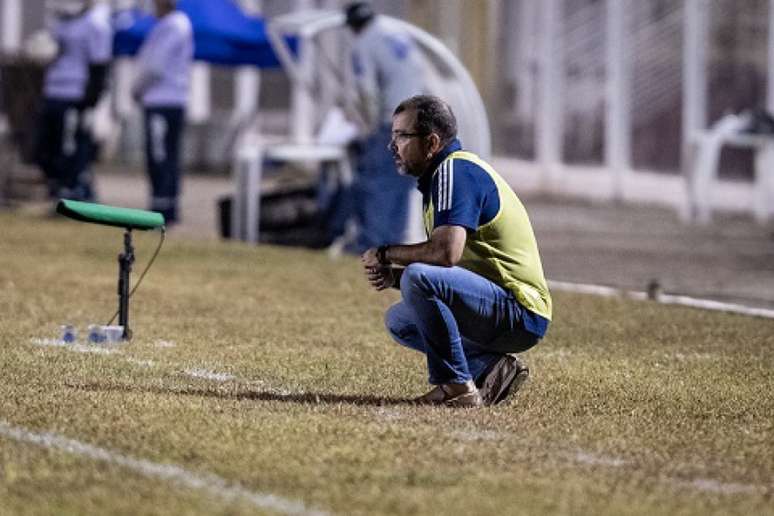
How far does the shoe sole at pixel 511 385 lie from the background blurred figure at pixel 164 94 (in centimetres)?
1101

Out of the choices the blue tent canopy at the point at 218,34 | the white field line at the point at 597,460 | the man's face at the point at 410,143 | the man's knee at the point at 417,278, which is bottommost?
the white field line at the point at 597,460

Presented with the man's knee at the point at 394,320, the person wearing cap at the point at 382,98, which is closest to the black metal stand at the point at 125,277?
the man's knee at the point at 394,320

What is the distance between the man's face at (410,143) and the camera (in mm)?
7969

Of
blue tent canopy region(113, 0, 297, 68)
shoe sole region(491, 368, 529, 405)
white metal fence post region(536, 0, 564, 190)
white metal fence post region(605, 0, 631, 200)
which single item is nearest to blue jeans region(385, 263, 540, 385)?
shoe sole region(491, 368, 529, 405)

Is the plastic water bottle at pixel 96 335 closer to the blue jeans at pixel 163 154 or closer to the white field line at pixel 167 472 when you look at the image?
the white field line at pixel 167 472

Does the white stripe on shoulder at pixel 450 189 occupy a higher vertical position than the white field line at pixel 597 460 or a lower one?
higher

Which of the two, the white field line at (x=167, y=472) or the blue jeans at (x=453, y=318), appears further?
the blue jeans at (x=453, y=318)

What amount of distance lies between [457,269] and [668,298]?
5.98 m

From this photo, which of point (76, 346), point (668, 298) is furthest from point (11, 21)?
point (76, 346)

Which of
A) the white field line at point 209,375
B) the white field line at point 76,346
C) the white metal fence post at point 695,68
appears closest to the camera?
the white field line at point 209,375

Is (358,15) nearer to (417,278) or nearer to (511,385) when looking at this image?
(511,385)

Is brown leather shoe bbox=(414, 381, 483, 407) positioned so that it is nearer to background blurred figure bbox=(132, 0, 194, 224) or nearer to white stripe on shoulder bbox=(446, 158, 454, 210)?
white stripe on shoulder bbox=(446, 158, 454, 210)

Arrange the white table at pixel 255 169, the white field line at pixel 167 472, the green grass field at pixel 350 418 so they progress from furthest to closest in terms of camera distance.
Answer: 1. the white table at pixel 255 169
2. the green grass field at pixel 350 418
3. the white field line at pixel 167 472

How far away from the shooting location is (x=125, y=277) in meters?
9.98
